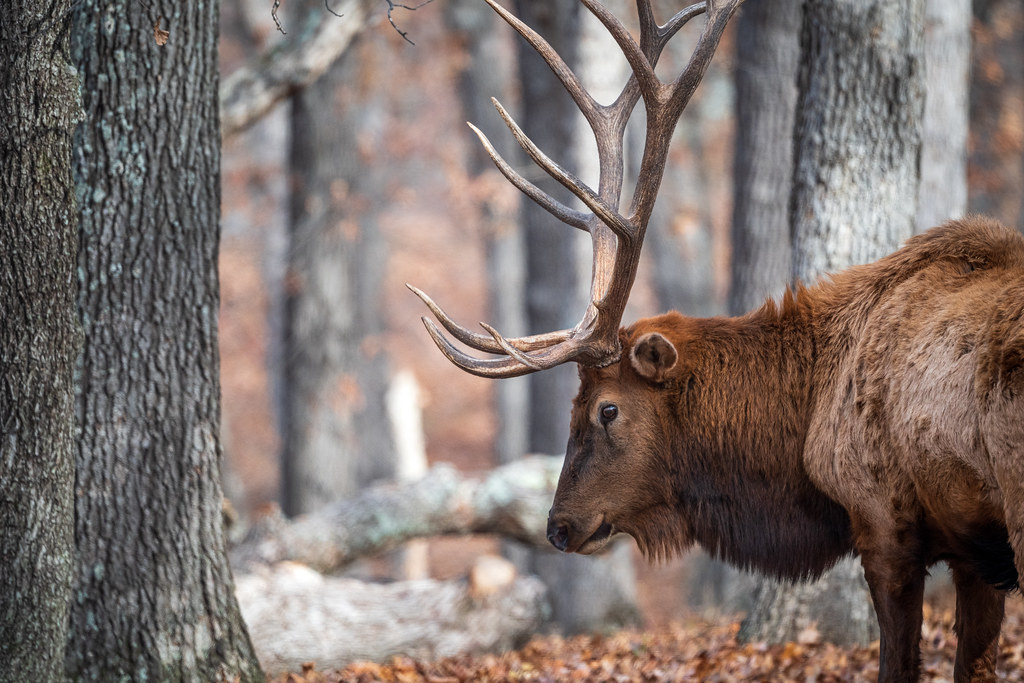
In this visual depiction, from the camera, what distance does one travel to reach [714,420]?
4.97 meters

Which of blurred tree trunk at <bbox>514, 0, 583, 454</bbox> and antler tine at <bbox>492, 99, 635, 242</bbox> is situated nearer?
antler tine at <bbox>492, 99, 635, 242</bbox>

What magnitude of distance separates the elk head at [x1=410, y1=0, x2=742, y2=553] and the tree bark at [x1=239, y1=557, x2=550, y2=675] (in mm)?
2197

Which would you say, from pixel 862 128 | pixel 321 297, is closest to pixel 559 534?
pixel 862 128

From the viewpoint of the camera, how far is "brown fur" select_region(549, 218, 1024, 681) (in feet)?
12.7

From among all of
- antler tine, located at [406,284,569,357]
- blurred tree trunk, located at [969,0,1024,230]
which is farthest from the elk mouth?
blurred tree trunk, located at [969,0,1024,230]

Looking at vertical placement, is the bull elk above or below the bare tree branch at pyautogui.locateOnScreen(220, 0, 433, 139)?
below

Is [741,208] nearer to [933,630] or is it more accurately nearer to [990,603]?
[933,630]

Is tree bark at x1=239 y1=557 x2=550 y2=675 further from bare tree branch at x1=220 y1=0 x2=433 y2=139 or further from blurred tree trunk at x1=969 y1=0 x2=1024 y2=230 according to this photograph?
blurred tree trunk at x1=969 y1=0 x2=1024 y2=230

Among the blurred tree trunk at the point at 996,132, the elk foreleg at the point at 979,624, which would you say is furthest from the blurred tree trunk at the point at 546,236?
the elk foreleg at the point at 979,624

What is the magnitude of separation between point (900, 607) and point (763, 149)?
230 inches

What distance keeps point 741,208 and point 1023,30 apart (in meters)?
8.13

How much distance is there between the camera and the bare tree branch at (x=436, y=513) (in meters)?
8.41

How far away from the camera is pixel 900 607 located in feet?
14.0

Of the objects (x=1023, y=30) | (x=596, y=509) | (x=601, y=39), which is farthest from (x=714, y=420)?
(x=1023, y=30)
